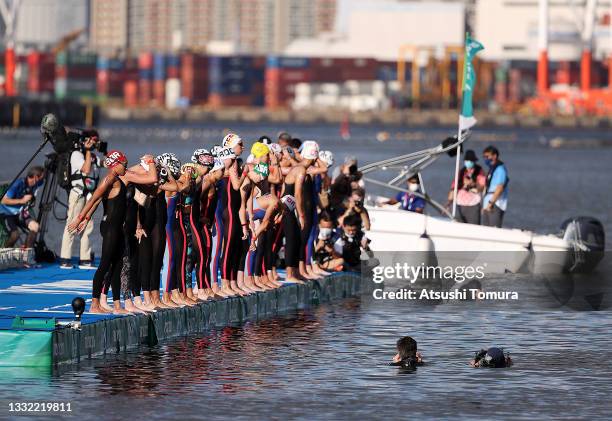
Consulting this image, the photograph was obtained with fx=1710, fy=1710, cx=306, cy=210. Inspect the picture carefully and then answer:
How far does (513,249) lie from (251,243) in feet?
29.7

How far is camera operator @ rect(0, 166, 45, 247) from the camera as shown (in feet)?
87.5

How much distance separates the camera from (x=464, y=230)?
101ft

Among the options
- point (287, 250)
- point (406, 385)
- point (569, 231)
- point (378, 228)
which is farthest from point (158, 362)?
point (569, 231)

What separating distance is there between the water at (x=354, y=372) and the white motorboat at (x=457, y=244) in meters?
3.64

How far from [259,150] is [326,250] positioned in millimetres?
5069

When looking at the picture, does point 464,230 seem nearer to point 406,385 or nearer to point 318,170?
point 318,170

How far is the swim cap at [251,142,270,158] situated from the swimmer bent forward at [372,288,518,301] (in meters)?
5.47

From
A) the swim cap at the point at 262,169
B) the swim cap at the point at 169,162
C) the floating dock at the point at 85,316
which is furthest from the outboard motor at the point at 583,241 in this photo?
the swim cap at the point at 169,162

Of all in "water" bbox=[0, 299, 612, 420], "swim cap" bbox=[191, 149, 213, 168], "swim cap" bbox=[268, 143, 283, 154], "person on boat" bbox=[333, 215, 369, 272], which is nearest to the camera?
"water" bbox=[0, 299, 612, 420]

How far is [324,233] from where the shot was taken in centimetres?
2678

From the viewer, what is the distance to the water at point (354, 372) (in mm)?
17188

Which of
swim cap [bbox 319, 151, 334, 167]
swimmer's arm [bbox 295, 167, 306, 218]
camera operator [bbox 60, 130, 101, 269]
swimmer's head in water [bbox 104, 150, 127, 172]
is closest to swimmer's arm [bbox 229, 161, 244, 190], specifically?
swimmer's arm [bbox 295, 167, 306, 218]

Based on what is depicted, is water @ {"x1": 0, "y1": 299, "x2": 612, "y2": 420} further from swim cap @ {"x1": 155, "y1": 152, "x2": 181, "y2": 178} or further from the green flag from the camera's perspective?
the green flag

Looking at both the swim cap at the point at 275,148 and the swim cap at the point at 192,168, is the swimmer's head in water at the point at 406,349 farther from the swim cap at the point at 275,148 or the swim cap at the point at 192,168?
the swim cap at the point at 275,148
